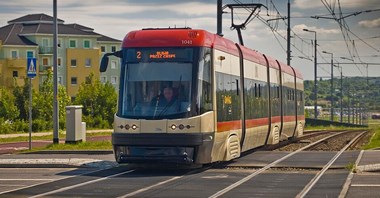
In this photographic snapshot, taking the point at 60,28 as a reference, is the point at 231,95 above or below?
below

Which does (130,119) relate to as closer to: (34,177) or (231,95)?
(34,177)

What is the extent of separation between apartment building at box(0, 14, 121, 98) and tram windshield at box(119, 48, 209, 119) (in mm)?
99782

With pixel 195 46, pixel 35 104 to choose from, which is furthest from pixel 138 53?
pixel 35 104

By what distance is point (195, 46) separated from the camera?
23.1 m

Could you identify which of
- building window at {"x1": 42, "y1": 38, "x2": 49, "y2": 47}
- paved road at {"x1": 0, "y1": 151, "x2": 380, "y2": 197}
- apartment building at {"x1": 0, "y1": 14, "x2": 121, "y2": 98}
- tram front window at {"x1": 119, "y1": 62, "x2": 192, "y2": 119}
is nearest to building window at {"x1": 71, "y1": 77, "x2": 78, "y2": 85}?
apartment building at {"x1": 0, "y1": 14, "x2": 121, "y2": 98}

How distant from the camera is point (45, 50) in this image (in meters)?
130

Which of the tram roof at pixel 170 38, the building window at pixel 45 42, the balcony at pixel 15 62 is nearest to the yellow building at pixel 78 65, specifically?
the building window at pixel 45 42

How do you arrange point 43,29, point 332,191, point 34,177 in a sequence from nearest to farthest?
point 332,191 < point 34,177 < point 43,29

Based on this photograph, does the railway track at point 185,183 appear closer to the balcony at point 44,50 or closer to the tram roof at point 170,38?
the tram roof at point 170,38

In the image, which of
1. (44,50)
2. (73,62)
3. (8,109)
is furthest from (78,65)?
(8,109)

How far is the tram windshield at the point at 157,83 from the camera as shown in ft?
74.3

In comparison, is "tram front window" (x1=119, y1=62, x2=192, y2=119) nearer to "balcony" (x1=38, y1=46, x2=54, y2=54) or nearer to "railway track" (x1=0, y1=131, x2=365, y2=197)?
"railway track" (x1=0, y1=131, x2=365, y2=197)

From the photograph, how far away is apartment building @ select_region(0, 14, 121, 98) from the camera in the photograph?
12325 centimetres

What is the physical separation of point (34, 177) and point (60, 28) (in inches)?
4489
